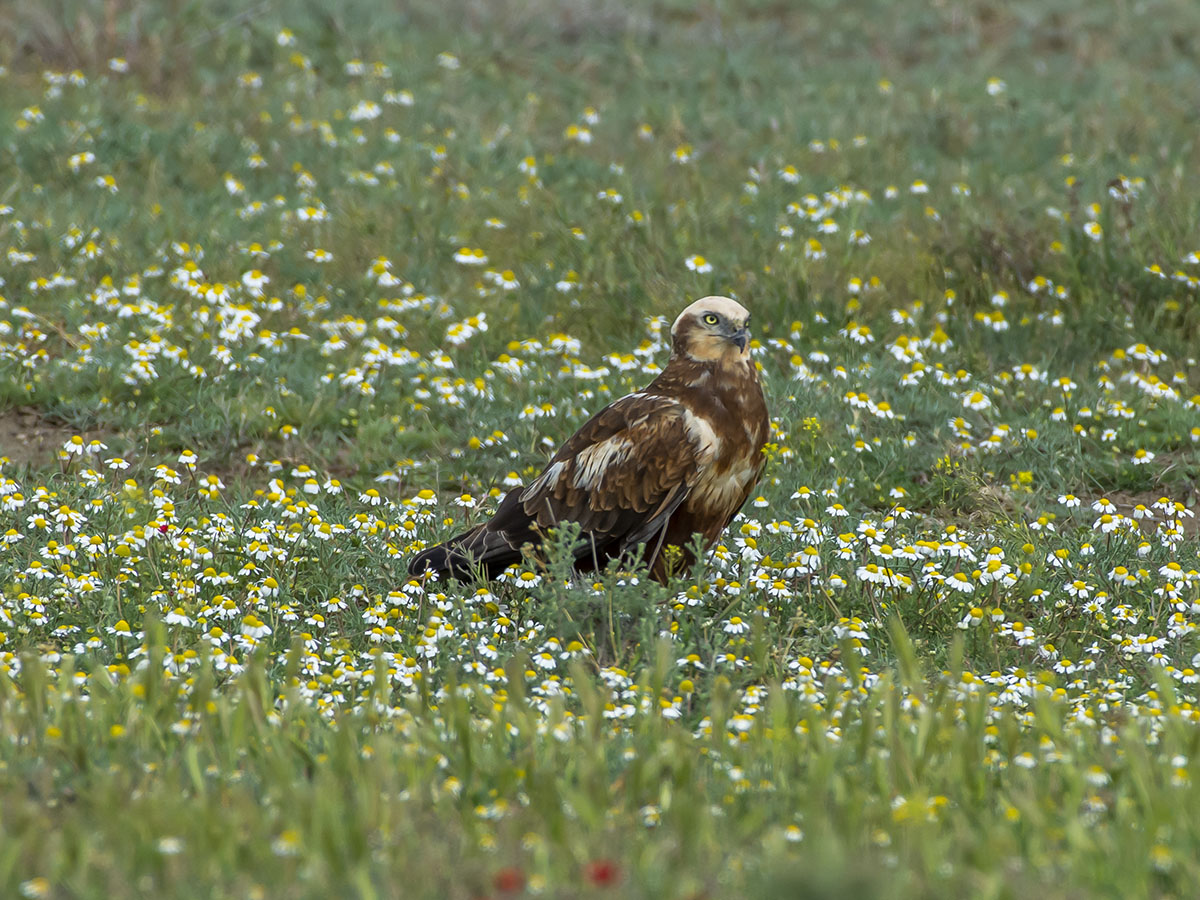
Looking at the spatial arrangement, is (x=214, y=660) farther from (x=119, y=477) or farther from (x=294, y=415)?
(x=294, y=415)

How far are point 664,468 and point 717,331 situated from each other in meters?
0.57

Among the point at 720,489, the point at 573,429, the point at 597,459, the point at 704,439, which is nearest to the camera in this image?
the point at 704,439

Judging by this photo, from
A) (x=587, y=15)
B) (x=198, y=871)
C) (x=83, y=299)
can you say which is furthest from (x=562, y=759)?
(x=587, y=15)

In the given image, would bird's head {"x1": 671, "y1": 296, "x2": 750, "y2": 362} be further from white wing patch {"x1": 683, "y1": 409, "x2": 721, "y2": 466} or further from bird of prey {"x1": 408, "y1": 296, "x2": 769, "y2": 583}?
white wing patch {"x1": 683, "y1": 409, "x2": 721, "y2": 466}

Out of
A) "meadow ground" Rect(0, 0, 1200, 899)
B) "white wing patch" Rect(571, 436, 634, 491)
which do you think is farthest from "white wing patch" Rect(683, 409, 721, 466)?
"meadow ground" Rect(0, 0, 1200, 899)

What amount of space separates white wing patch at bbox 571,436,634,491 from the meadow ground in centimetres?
52

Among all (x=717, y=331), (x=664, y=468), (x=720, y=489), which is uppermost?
(x=717, y=331)

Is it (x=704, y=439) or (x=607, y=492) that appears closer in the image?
(x=704, y=439)

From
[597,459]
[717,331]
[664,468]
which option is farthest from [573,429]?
[664,468]

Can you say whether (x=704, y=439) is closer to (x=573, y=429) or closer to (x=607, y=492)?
(x=607, y=492)

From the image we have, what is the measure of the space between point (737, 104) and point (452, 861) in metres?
10.3

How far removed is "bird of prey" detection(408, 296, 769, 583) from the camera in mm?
5238

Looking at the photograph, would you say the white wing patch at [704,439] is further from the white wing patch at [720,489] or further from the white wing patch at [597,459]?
the white wing patch at [597,459]

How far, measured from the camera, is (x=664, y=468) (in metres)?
5.22
